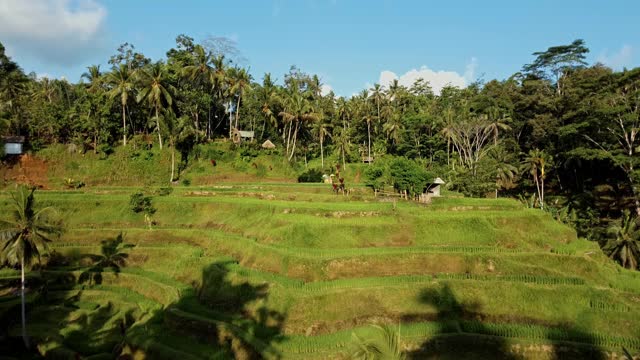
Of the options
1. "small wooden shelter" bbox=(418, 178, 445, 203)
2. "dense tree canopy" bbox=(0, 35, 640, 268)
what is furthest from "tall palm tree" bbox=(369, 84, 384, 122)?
"small wooden shelter" bbox=(418, 178, 445, 203)

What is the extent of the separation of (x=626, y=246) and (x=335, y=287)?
23829mm

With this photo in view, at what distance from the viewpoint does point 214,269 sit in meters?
24.4

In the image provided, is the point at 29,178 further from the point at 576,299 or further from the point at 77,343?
the point at 576,299

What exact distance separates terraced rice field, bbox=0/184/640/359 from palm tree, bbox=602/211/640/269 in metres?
5.67

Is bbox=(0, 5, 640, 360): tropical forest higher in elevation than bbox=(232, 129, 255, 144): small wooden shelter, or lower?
lower

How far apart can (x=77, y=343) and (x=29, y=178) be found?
30.8 meters

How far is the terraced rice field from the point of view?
19266 millimetres

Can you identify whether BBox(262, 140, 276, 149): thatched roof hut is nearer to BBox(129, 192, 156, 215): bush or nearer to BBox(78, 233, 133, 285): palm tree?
BBox(129, 192, 156, 215): bush

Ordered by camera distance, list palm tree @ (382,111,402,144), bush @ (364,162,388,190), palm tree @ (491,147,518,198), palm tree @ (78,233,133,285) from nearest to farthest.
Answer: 1. palm tree @ (78,233,133,285)
2. bush @ (364,162,388,190)
3. palm tree @ (491,147,518,198)
4. palm tree @ (382,111,402,144)

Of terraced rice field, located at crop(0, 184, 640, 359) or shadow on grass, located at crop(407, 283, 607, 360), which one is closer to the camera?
shadow on grass, located at crop(407, 283, 607, 360)

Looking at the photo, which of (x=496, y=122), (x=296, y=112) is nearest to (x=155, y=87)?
(x=296, y=112)

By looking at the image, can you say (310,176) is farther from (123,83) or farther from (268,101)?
(123,83)

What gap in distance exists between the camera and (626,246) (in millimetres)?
30938

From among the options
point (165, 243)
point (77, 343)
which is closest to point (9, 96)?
point (165, 243)
